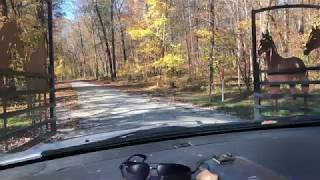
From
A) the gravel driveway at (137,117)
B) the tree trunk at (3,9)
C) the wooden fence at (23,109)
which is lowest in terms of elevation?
the gravel driveway at (137,117)

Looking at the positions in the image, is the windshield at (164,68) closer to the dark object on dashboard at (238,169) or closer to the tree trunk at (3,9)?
the tree trunk at (3,9)

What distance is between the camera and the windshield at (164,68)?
972cm

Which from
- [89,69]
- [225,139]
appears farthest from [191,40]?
[89,69]

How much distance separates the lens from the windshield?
972 centimetres

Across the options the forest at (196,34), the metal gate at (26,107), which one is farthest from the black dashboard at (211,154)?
the forest at (196,34)

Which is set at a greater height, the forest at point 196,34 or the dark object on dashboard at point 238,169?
the forest at point 196,34

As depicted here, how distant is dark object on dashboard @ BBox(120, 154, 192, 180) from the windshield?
19.2 inches

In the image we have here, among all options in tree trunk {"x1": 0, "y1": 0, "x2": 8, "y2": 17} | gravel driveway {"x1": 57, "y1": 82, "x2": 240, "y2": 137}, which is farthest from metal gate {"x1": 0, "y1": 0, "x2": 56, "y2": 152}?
tree trunk {"x1": 0, "y1": 0, "x2": 8, "y2": 17}

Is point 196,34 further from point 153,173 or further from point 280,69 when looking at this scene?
point 153,173

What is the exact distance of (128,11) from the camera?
51688mm

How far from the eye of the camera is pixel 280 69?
11.3 m

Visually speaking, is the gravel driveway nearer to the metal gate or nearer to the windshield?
the windshield

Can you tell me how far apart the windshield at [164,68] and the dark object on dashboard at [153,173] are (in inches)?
19.2

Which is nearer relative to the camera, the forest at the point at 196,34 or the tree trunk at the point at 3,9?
the tree trunk at the point at 3,9
